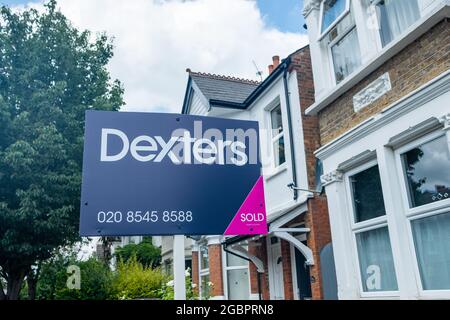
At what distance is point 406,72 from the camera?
14.5ft

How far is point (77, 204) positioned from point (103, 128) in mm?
9887

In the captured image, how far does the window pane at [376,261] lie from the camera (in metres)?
4.64

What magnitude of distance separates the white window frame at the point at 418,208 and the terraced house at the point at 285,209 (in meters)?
2.34

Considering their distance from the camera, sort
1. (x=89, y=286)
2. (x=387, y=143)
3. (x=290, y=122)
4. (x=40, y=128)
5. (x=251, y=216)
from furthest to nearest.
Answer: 1. (x=89, y=286)
2. (x=40, y=128)
3. (x=290, y=122)
4. (x=387, y=143)
5. (x=251, y=216)

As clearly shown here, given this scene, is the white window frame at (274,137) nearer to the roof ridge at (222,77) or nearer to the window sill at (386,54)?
the window sill at (386,54)

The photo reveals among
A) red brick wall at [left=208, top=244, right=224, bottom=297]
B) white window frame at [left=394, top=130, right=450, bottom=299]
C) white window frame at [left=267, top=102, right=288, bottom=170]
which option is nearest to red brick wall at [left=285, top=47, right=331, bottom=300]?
→ white window frame at [left=267, top=102, right=288, bottom=170]

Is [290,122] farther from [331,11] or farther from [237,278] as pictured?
[237,278]

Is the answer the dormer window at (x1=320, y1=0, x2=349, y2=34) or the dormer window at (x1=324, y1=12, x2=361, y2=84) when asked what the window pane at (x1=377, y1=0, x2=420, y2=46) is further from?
the dormer window at (x1=320, y1=0, x2=349, y2=34)

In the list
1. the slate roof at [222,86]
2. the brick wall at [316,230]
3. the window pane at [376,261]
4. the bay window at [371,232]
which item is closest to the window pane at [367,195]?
the bay window at [371,232]

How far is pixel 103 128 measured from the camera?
9.89 feet

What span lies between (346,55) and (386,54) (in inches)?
46.3

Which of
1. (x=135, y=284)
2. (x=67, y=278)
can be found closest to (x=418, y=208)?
(x=135, y=284)

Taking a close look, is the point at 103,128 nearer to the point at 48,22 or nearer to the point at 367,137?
the point at 367,137

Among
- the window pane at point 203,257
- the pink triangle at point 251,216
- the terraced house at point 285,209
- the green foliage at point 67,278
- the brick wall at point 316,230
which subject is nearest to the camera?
the pink triangle at point 251,216
